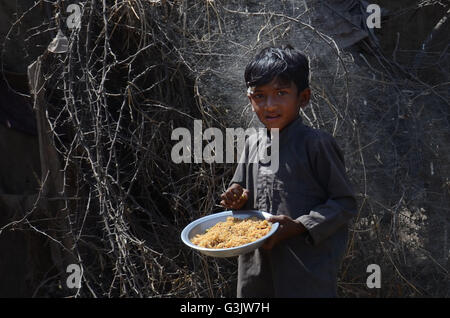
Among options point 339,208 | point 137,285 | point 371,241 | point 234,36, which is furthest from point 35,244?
point 339,208

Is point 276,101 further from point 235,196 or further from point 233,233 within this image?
point 233,233

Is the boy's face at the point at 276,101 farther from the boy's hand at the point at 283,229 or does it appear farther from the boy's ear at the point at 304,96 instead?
the boy's hand at the point at 283,229

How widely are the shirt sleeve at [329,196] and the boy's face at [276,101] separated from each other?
15 centimetres

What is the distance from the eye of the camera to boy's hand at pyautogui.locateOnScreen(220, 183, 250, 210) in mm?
2395

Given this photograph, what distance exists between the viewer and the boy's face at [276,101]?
90.2 inches

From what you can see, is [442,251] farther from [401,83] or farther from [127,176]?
[127,176]

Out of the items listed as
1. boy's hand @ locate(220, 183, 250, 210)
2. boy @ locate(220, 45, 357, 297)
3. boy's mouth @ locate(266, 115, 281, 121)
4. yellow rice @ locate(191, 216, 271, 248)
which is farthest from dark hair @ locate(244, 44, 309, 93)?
yellow rice @ locate(191, 216, 271, 248)

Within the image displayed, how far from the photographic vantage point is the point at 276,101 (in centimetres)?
230

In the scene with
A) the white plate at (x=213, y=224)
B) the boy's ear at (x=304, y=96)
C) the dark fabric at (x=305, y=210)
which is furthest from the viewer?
the boy's ear at (x=304, y=96)

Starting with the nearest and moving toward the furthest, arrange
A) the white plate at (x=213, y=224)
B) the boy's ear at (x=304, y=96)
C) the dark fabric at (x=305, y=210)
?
1. the white plate at (x=213, y=224)
2. the dark fabric at (x=305, y=210)
3. the boy's ear at (x=304, y=96)

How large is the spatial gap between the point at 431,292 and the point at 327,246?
4.21 ft

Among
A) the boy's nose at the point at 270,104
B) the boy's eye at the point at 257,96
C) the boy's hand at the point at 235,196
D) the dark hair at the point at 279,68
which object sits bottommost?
the boy's hand at the point at 235,196

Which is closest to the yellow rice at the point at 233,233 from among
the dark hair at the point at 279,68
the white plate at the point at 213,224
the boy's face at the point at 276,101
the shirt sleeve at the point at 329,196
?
the white plate at the point at 213,224

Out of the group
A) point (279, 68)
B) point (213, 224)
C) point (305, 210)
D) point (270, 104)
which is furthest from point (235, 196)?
point (279, 68)
